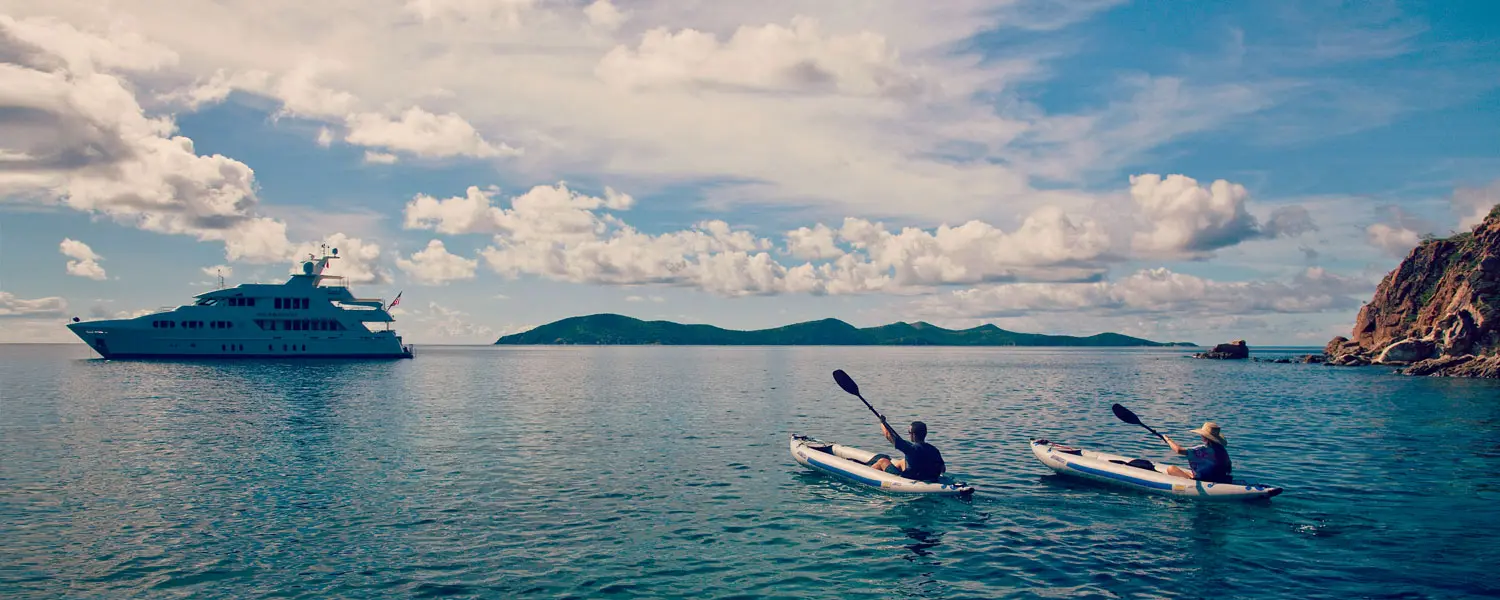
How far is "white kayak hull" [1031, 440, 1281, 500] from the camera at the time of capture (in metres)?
20.8

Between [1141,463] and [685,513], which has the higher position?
[1141,463]

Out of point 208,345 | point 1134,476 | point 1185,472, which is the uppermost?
point 208,345

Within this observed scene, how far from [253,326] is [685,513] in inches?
4140

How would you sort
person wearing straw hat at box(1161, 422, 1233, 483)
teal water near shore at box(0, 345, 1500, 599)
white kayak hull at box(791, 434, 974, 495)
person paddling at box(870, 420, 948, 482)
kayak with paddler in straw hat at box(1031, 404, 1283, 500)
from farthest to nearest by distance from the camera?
1. person paddling at box(870, 420, 948, 482)
2. white kayak hull at box(791, 434, 974, 495)
3. person wearing straw hat at box(1161, 422, 1233, 483)
4. kayak with paddler in straw hat at box(1031, 404, 1283, 500)
5. teal water near shore at box(0, 345, 1500, 599)

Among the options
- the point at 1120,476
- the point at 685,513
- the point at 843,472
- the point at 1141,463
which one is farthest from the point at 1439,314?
the point at 685,513

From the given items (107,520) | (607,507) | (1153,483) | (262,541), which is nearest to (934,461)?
(1153,483)

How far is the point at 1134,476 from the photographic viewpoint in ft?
74.5

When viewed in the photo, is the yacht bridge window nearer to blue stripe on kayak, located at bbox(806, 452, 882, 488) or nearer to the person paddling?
blue stripe on kayak, located at bbox(806, 452, 882, 488)

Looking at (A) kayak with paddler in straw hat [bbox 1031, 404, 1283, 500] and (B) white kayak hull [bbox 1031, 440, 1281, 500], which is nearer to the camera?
(B) white kayak hull [bbox 1031, 440, 1281, 500]

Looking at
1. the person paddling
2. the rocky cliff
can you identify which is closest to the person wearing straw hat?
the person paddling

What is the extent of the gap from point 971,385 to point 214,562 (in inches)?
2647

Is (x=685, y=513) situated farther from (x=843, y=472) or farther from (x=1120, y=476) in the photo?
(x=1120, y=476)

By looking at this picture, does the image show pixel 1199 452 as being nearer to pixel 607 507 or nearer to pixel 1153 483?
→ pixel 1153 483

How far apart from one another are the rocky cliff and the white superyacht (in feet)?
430
